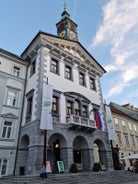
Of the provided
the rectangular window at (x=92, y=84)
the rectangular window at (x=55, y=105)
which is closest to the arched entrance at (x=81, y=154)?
the rectangular window at (x=55, y=105)

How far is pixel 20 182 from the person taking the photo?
1027cm

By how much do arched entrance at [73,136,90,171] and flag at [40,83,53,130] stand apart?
5691mm

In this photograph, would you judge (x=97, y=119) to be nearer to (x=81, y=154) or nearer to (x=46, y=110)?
(x=81, y=154)

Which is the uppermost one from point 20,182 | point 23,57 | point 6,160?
point 23,57

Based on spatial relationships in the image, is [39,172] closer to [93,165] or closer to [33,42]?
[93,165]

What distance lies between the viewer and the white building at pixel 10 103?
→ 15.0m

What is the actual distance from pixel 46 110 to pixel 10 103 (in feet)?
18.5

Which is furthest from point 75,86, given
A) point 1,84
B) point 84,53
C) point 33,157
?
point 33,157

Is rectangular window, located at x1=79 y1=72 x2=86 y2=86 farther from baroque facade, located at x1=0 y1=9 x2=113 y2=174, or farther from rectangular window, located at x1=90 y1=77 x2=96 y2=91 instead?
rectangular window, located at x1=90 y1=77 x2=96 y2=91

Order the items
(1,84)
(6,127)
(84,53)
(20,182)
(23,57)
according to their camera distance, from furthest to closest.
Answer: (84,53) < (23,57) < (1,84) < (6,127) < (20,182)

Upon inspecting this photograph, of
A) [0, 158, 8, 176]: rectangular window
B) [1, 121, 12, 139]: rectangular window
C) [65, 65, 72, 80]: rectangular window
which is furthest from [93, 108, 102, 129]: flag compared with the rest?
[0, 158, 8, 176]: rectangular window

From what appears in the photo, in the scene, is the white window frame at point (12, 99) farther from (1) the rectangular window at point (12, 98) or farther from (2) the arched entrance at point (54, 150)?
(2) the arched entrance at point (54, 150)

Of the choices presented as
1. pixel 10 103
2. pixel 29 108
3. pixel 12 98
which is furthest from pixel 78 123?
pixel 12 98

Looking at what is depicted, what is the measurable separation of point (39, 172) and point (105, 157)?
29.6 ft
